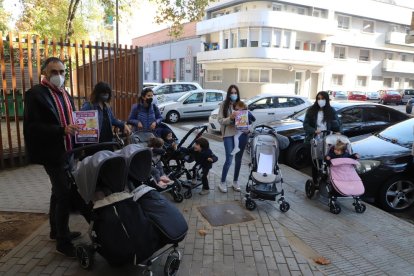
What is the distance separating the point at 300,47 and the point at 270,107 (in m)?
26.0

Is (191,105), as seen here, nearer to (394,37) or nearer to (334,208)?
(334,208)

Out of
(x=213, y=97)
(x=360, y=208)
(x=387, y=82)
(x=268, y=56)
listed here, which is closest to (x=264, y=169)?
(x=360, y=208)

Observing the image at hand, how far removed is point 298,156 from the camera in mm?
8250

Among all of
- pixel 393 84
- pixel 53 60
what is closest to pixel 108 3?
pixel 53 60

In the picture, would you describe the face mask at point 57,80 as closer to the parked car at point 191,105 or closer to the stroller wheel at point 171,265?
the stroller wheel at point 171,265

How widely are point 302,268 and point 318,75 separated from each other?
120 ft

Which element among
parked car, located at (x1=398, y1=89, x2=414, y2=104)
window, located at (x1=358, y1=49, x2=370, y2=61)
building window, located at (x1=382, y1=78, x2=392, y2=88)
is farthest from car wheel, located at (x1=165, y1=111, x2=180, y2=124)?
building window, located at (x1=382, y1=78, x2=392, y2=88)

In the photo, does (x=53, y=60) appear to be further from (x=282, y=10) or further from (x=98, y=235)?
(x=282, y=10)

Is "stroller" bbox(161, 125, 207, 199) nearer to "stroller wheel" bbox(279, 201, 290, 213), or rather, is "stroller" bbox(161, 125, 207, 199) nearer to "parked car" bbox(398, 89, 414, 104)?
"stroller wheel" bbox(279, 201, 290, 213)

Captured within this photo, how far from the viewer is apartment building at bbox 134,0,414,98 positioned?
32656mm

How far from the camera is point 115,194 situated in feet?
10.1

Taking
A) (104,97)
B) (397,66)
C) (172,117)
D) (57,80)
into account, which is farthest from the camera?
(397,66)

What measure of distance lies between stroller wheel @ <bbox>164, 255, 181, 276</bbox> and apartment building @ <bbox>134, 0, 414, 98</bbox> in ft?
99.5

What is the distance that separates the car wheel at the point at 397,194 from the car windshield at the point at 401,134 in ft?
2.49
